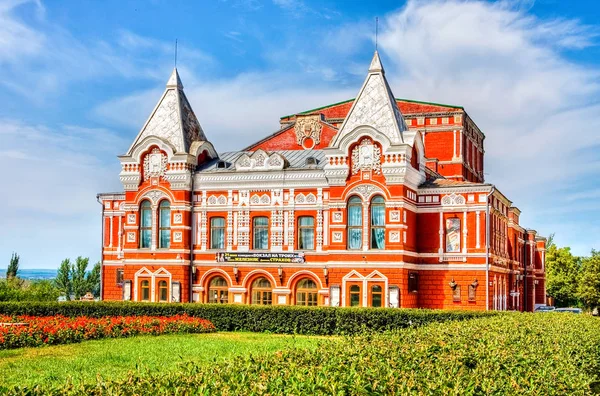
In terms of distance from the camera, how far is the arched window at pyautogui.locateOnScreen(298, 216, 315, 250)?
3878cm

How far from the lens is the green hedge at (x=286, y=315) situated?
98.4 ft

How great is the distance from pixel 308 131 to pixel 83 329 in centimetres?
2458

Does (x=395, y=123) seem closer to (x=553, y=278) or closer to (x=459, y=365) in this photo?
(x=459, y=365)

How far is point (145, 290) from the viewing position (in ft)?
133

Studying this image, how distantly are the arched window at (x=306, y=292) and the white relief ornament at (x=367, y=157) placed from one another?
631 cm

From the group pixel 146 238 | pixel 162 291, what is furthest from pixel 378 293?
pixel 146 238

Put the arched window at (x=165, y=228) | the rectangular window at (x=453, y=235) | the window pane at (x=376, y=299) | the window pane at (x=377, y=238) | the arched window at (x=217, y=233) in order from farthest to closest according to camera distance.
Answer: the arched window at (x=165, y=228)
the arched window at (x=217, y=233)
the rectangular window at (x=453, y=235)
the window pane at (x=377, y=238)
the window pane at (x=376, y=299)

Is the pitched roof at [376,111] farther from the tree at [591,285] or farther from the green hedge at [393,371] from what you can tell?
the tree at [591,285]

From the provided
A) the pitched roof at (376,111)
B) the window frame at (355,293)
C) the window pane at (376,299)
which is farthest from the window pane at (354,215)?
the window pane at (376,299)

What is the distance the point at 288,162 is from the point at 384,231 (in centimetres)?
718

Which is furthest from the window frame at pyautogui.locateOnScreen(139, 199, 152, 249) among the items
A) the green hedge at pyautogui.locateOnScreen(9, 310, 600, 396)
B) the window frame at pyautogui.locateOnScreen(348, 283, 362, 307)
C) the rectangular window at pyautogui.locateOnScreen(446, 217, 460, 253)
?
the green hedge at pyautogui.locateOnScreen(9, 310, 600, 396)

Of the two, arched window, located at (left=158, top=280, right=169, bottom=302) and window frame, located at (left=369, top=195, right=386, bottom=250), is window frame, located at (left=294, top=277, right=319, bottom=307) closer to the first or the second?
window frame, located at (left=369, top=195, right=386, bottom=250)

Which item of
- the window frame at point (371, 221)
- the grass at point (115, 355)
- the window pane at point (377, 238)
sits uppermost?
the window frame at point (371, 221)

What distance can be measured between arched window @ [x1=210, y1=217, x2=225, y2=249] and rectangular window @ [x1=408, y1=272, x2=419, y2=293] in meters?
10.3
